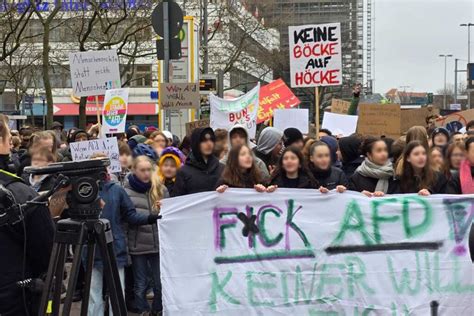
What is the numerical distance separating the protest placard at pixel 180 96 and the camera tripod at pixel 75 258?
8066 mm

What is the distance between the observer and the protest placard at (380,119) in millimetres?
11430

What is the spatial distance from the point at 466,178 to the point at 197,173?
2.28 m

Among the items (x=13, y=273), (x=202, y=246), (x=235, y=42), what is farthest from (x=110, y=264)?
(x=235, y=42)

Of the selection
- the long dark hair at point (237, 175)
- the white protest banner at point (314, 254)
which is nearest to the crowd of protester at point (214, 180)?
the long dark hair at point (237, 175)

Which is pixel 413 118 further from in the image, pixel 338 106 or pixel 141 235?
pixel 141 235

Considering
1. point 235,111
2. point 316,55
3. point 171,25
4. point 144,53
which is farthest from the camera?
point 144,53

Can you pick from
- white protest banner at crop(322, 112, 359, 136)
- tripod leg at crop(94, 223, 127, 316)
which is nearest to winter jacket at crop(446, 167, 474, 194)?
tripod leg at crop(94, 223, 127, 316)

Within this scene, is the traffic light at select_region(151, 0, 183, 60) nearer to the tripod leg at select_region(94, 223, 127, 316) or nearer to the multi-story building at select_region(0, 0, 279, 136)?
the tripod leg at select_region(94, 223, 127, 316)

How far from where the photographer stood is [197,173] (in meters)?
5.74

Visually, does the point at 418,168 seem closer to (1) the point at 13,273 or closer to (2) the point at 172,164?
(2) the point at 172,164

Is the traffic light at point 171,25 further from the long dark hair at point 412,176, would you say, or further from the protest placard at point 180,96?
the long dark hair at point 412,176

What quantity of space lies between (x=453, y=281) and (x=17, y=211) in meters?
3.36

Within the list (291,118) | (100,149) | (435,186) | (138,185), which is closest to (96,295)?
(138,185)

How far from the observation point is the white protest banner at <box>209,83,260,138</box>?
1068 cm
